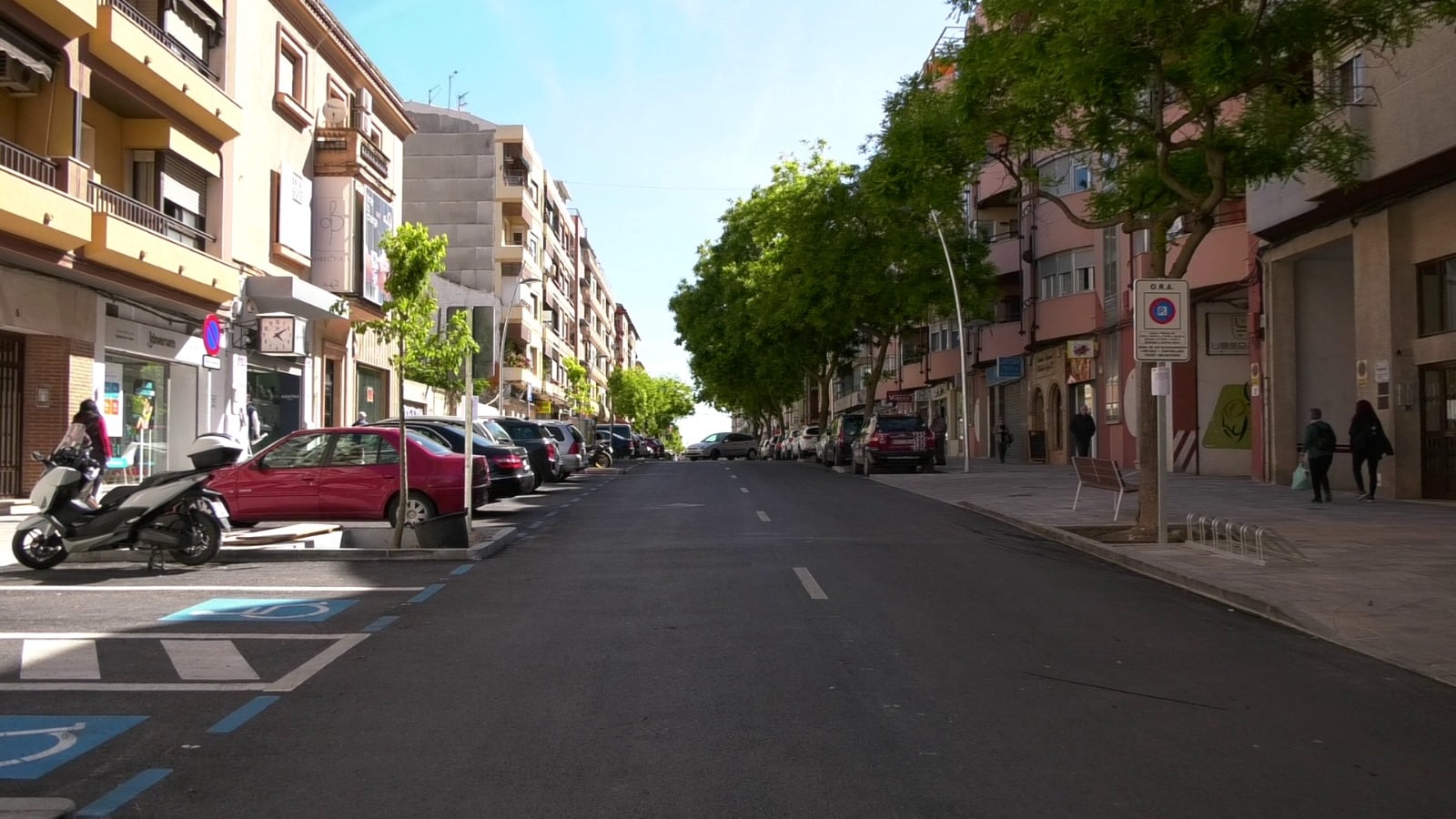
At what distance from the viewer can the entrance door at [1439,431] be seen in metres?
18.9

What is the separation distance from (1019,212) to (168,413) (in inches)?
1114

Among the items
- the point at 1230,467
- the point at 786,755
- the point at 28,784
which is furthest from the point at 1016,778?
the point at 1230,467

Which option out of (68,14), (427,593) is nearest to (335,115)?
(68,14)

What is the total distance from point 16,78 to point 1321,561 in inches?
708

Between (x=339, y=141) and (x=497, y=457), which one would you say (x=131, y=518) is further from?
(x=339, y=141)

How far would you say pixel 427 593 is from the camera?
10000 millimetres

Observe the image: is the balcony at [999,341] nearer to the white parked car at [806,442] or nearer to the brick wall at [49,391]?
the white parked car at [806,442]

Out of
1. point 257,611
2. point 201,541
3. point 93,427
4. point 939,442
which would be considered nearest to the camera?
point 257,611

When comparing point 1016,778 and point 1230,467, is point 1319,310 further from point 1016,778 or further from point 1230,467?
point 1016,778

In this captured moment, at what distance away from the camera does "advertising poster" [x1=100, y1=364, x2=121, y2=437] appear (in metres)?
20.1

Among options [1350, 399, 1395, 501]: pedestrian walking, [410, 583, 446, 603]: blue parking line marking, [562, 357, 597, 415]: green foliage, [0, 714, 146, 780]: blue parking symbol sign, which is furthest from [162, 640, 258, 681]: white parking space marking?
[562, 357, 597, 415]: green foliage

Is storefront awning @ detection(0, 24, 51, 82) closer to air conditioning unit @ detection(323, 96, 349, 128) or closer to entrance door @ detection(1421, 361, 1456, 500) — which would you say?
air conditioning unit @ detection(323, 96, 349, 128)

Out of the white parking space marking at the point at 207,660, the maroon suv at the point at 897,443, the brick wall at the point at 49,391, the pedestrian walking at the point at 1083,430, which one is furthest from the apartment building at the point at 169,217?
the pedestrian walking at the point at 1083,430

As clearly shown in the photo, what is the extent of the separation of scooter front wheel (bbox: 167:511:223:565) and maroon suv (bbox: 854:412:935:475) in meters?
22.4
